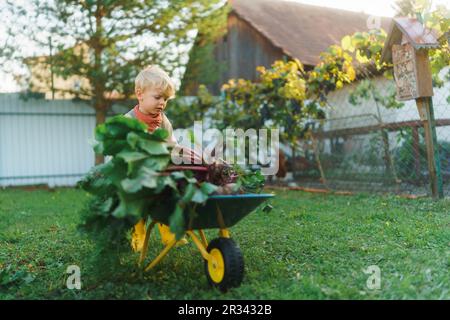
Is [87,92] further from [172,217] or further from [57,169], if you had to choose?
[172,217]

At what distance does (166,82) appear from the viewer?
3.04 meters

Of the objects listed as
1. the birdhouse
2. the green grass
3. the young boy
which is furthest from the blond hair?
the birdhouse

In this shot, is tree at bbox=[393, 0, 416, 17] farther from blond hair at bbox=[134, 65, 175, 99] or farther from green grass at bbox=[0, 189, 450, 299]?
blond hair at bbox=[134, 65, 175, 99]

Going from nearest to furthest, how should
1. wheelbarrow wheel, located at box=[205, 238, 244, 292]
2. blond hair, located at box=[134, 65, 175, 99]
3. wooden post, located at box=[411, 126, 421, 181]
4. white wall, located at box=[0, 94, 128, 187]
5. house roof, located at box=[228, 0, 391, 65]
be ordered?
wheelbarrow wheel, located at box=[205, 238, 244, 292]
blond hair, located at box=[134, 65, 175, 99]
wooden post, located at box=[411, 126, 421, 181]
white wall, located at box=[0, 94, 128, 187]
house roof, located at box=[228, 0, 391, 65]

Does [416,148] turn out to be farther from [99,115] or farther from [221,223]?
[99,115]

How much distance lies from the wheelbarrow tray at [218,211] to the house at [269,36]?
27.2 ft

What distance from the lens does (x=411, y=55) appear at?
512cm

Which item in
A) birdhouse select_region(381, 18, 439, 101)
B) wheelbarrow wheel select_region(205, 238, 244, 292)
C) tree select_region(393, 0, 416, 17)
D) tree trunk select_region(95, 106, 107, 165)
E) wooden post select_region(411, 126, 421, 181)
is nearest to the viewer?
wheelbarrow wheel select_region(205, 238, 244, 292)

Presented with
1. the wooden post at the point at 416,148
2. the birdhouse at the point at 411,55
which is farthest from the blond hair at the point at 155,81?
the wooden post at the point at 416,148

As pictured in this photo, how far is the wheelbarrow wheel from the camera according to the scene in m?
2.31

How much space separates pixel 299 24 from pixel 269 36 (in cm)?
252

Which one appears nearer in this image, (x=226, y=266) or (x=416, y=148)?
(x=226, y=266)

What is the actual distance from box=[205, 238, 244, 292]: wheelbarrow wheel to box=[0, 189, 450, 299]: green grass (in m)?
0.05

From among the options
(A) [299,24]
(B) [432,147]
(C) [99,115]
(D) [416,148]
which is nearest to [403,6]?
(D) [416,148]
